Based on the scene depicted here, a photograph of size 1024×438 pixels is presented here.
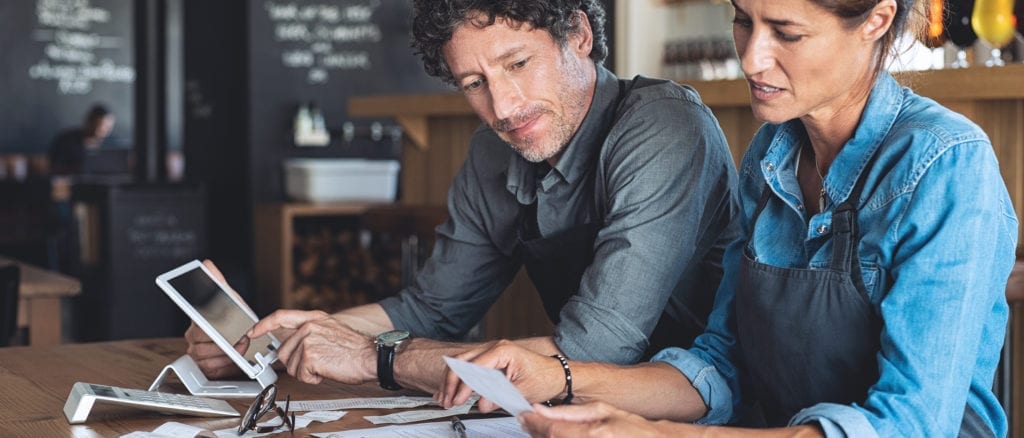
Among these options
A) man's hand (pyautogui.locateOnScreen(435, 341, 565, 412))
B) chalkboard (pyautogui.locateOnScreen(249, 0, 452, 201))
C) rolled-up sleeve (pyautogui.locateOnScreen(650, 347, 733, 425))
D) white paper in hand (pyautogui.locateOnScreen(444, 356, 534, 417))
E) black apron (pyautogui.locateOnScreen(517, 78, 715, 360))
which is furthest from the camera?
chalkboard (pyautogui.locateOnScreen(249, 0, 452, 201))

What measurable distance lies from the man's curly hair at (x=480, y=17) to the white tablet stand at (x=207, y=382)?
589mm

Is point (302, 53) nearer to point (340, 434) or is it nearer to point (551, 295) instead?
point (551, 295)

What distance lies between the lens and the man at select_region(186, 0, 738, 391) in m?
1.76

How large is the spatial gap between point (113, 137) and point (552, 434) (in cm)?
1036

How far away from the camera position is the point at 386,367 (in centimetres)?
180

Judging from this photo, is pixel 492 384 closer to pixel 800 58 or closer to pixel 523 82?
pixel 800 58

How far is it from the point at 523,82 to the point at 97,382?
814 mm

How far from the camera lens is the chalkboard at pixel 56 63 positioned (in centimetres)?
1008

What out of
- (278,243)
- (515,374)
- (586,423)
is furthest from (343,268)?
(586,423)

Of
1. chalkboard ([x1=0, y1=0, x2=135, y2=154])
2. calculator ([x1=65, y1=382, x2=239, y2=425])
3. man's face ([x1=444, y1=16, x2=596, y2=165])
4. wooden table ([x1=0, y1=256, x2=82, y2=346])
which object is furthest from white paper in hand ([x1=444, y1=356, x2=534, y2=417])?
chalkboard ([x1=0, y1=0, x2=135, y2=154])

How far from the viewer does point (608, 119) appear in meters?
2.03

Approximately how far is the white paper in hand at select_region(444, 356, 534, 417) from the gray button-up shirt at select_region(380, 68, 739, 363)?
0.49 metres

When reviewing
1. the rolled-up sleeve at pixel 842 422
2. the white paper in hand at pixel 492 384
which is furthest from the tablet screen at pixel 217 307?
the rolled-up sleeve at pixel 842 422

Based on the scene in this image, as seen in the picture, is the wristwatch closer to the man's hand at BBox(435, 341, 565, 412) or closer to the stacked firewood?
the man's hand at BBox(435, 341, 565, 412)
